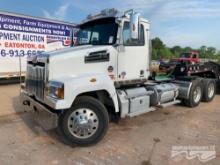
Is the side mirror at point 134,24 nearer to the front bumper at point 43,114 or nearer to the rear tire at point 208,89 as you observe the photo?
the front bumper at point 43,114

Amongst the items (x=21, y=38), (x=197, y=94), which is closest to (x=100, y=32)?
(x=197, y=94)

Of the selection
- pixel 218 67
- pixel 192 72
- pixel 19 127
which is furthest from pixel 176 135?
pixel 218 67

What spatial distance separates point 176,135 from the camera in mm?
5609

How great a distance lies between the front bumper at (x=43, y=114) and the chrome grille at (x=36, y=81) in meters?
0.16

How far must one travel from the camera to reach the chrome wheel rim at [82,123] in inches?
190

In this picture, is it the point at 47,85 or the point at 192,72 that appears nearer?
the point at 47,85

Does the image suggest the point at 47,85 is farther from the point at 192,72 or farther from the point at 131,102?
the point at 192,72

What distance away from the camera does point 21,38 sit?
1216cm

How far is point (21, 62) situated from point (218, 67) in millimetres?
9366

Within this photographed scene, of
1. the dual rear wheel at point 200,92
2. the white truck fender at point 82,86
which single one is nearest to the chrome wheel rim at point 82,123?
the white truck fender at point 82,86

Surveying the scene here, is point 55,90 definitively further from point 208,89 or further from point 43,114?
point 208,89

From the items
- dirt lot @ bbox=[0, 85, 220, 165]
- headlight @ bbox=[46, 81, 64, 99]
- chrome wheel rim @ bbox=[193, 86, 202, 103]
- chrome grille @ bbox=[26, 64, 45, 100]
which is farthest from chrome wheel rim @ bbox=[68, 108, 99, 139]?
chrome wheel rim @ bbox=[193, 86, 202, 103]

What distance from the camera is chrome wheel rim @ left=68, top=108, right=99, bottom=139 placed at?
4816mm
